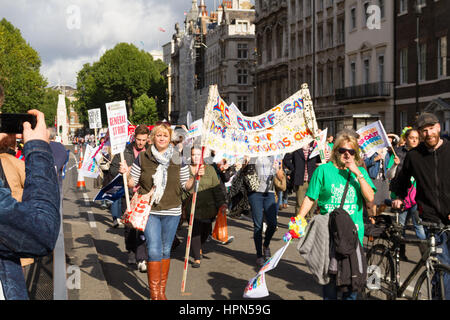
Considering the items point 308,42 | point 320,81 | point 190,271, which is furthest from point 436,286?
point 308,42

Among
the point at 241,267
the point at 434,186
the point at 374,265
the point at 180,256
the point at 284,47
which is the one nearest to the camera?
the point at 434,186

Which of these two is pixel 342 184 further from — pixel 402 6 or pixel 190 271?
pixel 402 6

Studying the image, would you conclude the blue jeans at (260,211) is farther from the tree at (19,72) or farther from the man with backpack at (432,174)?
the tree at (19,72)

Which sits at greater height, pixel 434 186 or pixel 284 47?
pixel 284 47

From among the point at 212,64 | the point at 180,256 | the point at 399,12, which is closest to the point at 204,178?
the point at 180,256

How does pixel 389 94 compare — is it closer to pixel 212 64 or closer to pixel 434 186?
pixel 434 186

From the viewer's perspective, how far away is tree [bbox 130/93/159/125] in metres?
88.8

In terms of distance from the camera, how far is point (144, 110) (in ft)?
292

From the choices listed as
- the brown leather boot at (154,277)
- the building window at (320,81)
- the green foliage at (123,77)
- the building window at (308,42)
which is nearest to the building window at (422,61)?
the building window at (320,81)

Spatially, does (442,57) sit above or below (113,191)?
above

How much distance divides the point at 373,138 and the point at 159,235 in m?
6.75

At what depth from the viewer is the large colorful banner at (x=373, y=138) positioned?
39.9 feet
